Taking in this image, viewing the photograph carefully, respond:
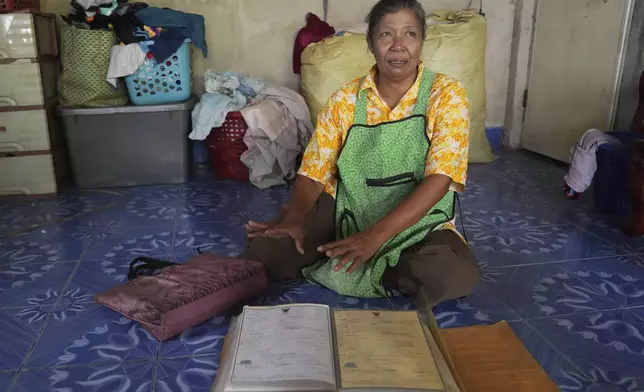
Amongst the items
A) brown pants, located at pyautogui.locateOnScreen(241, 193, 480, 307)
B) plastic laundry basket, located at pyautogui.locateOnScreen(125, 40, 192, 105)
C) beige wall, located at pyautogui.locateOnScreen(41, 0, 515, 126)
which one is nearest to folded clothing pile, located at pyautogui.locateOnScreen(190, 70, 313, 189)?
plastic laundry basket, located at pyautogui.locateOnScreen(125, 40, 192, 105)

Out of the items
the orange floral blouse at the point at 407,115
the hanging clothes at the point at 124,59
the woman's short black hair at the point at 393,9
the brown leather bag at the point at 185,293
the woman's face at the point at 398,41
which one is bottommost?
the brown leather bag at the point at 185,293

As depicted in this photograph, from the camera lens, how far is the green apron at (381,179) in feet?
4.32

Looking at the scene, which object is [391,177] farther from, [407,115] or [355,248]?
[355,248]

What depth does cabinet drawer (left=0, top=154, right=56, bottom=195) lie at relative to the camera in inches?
96.3

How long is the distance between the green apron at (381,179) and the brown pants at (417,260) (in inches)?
1.5

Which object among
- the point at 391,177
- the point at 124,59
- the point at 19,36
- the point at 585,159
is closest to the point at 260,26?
the point at 124,59

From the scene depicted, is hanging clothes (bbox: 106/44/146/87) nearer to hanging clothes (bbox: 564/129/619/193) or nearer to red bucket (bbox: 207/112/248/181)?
red bucket (bbox: 207/112/248/181)

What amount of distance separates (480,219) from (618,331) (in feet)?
2.84

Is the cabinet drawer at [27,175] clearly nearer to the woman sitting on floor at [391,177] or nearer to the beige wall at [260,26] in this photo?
the beige wall at [260,26]

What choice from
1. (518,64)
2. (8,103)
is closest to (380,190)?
(8,103)

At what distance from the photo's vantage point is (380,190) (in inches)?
53.9

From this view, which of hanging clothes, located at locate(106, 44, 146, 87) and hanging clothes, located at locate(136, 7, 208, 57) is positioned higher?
hanging clothes, located at locate(136, 7, 208, 57)

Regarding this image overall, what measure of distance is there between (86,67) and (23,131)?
0.41 meters

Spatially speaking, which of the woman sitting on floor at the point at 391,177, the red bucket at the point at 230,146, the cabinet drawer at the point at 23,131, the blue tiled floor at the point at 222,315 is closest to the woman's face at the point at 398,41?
the woman sitting on floor at the point at 391,177
